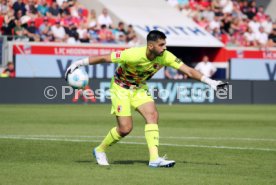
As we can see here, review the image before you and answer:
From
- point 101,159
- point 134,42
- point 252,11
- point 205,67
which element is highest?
point 252,11

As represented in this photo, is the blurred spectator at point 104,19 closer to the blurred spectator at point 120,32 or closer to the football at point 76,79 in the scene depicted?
the blurred spectator at point 120,32

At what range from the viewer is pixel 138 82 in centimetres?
1334

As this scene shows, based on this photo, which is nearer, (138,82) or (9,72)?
(138,82)

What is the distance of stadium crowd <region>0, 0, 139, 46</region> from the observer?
35.3 meters

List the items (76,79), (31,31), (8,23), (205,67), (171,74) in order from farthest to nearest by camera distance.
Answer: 1. (171,74)
2. (205,67)
3. (31,31)
4. (8,23)
5. (76,79)

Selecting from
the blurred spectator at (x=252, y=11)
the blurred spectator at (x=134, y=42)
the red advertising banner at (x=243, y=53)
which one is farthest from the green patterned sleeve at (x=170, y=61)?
the blurred spectator at (x=252, y=11)

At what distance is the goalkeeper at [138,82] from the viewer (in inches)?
504

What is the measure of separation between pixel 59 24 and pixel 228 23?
36.7ft

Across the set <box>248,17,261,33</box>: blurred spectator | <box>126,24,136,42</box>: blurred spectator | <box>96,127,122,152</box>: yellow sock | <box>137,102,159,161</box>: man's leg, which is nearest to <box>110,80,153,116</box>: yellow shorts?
<box>137,102,159,161</box>: man's leg

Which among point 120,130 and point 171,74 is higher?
point 171,74

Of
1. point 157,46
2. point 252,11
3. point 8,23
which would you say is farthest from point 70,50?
point 157,46

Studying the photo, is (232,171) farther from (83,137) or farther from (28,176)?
(83,137)

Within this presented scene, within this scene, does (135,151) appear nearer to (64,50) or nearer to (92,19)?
(64,50)

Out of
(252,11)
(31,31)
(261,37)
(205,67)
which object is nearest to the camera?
(31,31)
